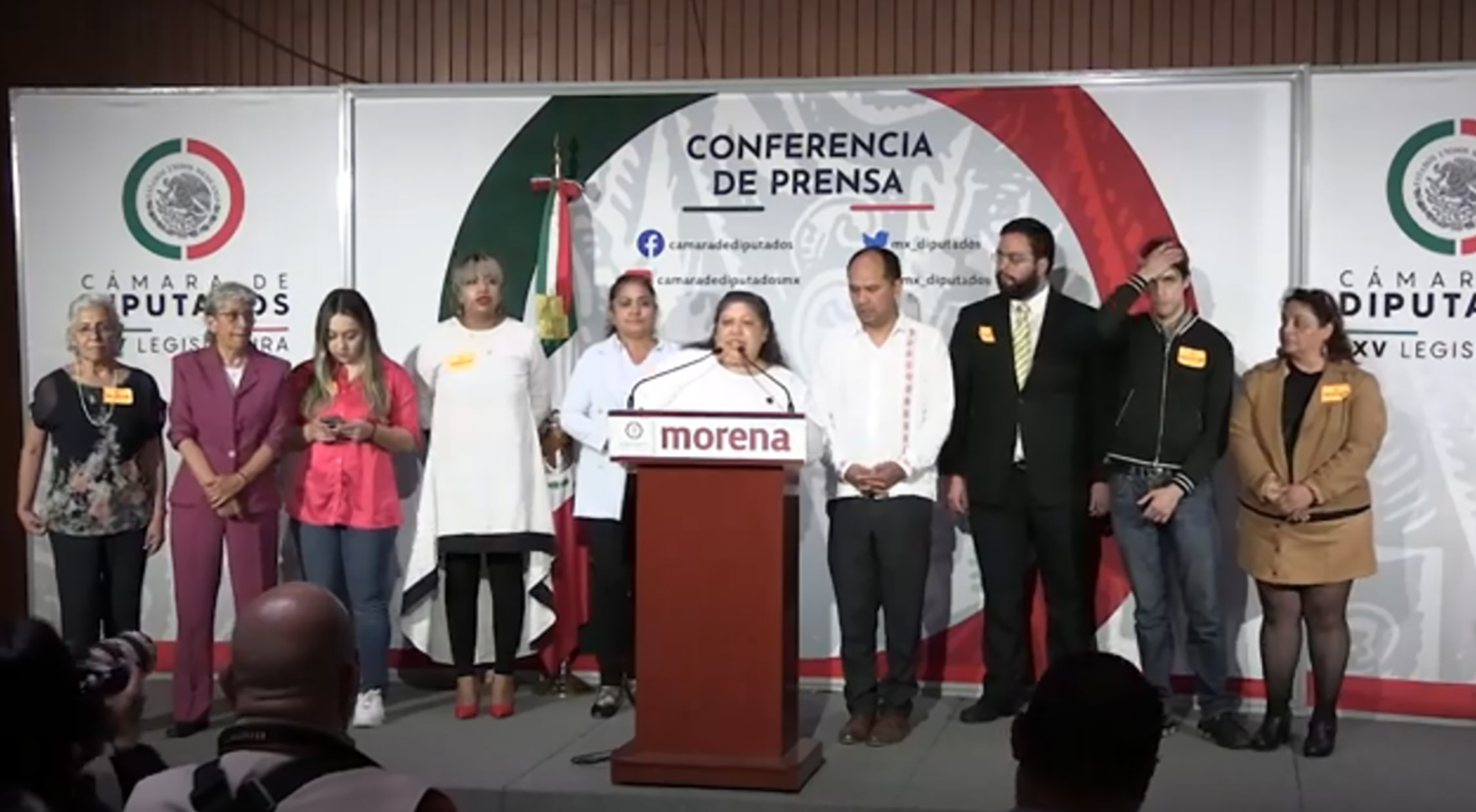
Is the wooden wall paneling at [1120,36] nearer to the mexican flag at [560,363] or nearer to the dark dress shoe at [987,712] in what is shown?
the mexican flag at [560,363]

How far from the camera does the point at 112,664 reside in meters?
2.08

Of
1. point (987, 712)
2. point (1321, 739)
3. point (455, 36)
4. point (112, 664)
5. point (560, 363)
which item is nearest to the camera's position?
point (112, 664)

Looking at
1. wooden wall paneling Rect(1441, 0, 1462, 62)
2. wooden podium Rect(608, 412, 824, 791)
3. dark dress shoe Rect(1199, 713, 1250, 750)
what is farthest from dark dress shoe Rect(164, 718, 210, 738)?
wooden wall paneling Rect(1441, 0, 1462, 62)

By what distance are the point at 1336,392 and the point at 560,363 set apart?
2563 millimetres

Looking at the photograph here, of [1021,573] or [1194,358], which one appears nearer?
[1194,358]

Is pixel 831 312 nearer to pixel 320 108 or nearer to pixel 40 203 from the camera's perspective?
pixel 320 108

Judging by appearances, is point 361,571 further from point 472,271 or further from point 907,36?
point 907,36

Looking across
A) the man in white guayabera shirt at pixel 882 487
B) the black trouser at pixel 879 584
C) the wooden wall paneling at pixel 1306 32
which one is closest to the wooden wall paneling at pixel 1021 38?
the wooden wall paneling at pixel 1306 32

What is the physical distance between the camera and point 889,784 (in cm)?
455

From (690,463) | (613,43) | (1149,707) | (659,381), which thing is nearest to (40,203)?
(613,43)

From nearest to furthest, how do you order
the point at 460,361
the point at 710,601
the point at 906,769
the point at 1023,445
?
the point at 710,601, the point at 906,769, the point at 1023,445, the point at 460,361

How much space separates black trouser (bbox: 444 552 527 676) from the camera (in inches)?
212

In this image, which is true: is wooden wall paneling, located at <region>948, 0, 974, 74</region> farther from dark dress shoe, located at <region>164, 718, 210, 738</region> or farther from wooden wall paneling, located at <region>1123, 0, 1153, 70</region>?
dark dress shoe, located at <region>164, 718, 210, 738</region>

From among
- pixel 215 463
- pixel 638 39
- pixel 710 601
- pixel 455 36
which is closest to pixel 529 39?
pixel 455 36
